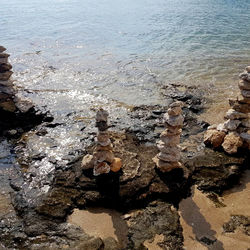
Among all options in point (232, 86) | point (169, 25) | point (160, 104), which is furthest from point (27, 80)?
point (169, 25)

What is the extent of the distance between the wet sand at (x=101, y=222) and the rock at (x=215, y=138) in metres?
3.81

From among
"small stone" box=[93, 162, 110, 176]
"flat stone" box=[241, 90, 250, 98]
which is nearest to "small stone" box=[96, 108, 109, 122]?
"small stone" box=[93, 162, 110, 176]

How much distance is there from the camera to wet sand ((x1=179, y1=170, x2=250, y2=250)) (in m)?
5.23

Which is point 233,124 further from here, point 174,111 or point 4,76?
point 4,76

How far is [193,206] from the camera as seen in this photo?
6.06 metres

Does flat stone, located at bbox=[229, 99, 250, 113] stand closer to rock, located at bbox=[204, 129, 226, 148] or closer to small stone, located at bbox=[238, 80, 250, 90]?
small stone, located at bbox=[238, 80, 250, 90]

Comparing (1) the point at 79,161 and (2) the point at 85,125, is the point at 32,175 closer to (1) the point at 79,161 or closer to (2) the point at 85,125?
(1) the point at 79,161

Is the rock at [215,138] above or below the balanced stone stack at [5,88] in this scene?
below

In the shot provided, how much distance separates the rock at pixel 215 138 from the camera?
7875mm

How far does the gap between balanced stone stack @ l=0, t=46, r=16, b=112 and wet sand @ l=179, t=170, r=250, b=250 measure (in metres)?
7.24

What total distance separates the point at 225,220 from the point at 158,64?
11.7m

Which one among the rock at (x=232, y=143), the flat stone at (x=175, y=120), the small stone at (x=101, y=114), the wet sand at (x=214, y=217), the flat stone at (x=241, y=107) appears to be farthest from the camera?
the flat stone at (x=241, y=107)

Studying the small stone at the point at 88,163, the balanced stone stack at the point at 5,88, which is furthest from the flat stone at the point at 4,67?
the small stone at the point at 88,163

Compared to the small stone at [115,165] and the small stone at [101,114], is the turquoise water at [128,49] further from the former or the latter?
the small stone at [101,114]
